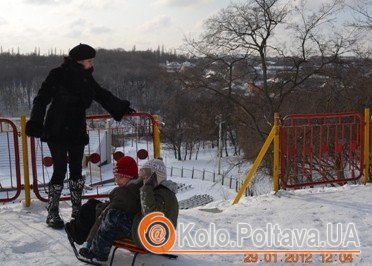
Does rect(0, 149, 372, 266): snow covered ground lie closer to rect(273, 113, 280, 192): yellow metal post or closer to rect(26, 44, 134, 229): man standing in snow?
rect(273, 113, 280, 192): yellow metal post

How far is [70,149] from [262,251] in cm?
219

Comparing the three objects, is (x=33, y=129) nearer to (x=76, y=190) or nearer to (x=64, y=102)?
(x=64, y=102)

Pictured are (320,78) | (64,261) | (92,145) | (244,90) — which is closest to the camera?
(64,261)

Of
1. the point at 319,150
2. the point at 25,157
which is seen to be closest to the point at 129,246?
the point at 25,157

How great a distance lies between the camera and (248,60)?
80.7ft

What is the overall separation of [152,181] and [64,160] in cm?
148

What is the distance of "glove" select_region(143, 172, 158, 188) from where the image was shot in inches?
137

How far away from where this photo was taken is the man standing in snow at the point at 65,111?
14.3 feet

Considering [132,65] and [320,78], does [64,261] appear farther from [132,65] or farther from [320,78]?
[132,65]

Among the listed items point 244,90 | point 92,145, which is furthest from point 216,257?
point 244,90

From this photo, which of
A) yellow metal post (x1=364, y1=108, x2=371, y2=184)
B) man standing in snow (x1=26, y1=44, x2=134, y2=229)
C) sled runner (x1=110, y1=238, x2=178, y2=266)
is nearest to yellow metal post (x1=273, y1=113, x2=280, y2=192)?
yellow metal post (x1=364, y1=108, x2=371, y2=184)

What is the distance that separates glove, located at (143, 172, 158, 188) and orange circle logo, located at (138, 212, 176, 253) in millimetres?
230

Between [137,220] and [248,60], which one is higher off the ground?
[248,60]

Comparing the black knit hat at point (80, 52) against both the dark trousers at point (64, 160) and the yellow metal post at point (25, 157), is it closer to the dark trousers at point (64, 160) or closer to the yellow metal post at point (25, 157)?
the dark trousers at point (64, 160)
